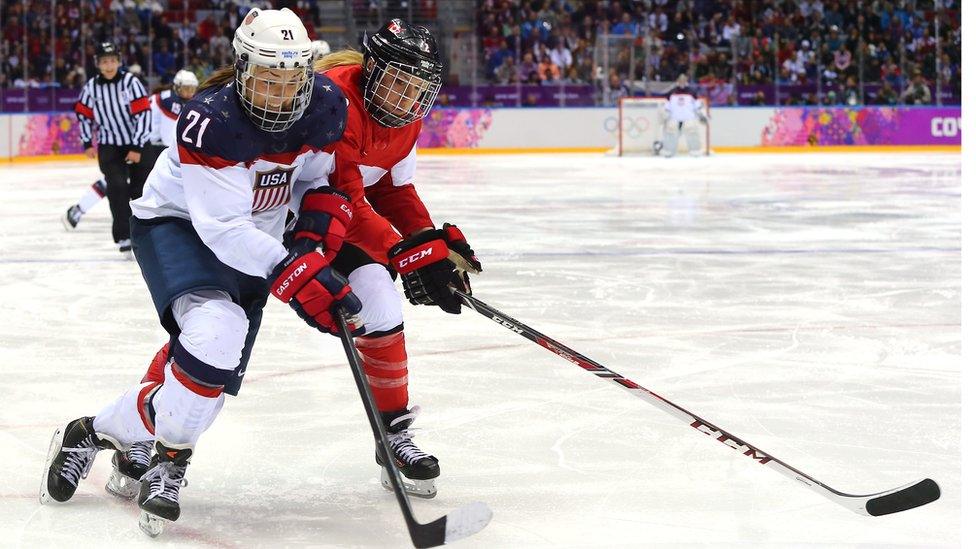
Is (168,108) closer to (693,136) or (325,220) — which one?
(325,220)

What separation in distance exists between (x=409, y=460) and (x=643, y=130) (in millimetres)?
12855

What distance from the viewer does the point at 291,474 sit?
2689mm

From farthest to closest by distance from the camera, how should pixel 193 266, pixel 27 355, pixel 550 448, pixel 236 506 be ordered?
pixel 27 355
pixel 550 448
pixel 236 506
pixel 193 266

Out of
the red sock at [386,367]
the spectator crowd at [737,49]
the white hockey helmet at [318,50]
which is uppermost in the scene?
the spectator crowd at [737,49]

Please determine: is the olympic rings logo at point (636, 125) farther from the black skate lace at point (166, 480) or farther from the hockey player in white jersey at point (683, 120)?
the black skate lace at point (166, 480)

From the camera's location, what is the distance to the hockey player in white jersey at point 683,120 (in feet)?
48.6

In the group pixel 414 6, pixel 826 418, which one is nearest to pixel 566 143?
pixel 414 6

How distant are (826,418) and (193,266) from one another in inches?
65.2

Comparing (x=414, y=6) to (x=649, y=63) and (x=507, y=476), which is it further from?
(x=507, y=476)

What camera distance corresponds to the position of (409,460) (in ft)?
8.45

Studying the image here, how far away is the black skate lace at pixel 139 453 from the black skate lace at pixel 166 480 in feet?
0.56

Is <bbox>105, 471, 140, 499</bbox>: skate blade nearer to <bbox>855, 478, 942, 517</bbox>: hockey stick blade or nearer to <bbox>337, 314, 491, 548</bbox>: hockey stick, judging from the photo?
<bbox>337, 314, 491, 548</bbox>: hockey stick

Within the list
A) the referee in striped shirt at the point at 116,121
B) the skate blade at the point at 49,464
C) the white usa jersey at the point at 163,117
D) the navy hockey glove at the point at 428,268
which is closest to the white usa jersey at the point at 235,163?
the navy hockey glove at the point at 428,268

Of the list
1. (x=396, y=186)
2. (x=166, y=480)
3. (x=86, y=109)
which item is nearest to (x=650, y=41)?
(x=86, y=109)
